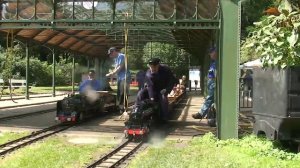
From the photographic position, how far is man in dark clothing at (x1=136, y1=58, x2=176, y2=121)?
42.2ft

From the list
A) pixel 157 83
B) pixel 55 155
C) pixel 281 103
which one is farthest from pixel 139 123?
pixel 281 103

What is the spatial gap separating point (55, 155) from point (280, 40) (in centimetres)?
434

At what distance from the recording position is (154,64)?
1283 centimetres

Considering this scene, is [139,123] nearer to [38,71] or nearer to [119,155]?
[119,155]

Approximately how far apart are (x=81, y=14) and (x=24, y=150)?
442 centimetres

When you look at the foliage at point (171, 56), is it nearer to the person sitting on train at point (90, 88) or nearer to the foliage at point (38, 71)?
the foliage at point (38, 71)

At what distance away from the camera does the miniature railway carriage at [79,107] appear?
14172mm

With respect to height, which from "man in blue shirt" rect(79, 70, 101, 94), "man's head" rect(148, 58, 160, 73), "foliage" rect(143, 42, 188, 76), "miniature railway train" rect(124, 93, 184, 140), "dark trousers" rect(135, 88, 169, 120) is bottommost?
"miniature railway train" rect(124, 93, 184, 140)

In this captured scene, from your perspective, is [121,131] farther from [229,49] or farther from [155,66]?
[229,49]

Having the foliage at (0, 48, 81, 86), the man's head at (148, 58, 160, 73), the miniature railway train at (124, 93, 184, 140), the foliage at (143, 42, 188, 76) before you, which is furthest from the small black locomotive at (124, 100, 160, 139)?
the foliage at (143, 42, 188, 76)

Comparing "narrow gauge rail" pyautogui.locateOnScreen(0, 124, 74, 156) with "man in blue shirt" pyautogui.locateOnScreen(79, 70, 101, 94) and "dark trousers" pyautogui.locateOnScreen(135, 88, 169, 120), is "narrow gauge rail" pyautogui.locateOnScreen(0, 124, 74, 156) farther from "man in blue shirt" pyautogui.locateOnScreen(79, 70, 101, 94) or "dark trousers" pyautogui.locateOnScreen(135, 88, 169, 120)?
"man in blue shirt" pyautogui.locateOnScreen(79, 70, 101, 94)

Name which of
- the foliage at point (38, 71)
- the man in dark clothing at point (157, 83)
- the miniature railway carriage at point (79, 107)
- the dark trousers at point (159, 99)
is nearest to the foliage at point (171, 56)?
the foliage at point (38, 71)

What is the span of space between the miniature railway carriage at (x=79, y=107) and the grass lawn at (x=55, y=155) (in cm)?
292

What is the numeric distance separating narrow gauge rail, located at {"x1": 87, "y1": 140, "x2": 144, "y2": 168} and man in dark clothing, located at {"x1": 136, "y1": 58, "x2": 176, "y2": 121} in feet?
6.74
